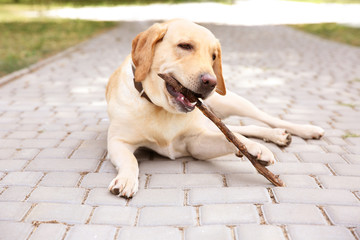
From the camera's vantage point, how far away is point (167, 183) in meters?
3.03

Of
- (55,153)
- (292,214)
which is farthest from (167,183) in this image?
(55,153)

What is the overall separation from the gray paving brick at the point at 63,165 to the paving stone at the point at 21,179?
11 centimetres

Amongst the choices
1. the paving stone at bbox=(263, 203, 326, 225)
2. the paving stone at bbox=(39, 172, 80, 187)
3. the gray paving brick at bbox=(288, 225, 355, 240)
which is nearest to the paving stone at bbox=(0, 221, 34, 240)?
the paving stone at bbox=(39, 172, 80, 187)

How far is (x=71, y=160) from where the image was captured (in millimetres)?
3486

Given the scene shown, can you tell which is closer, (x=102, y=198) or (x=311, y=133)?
(x=102, y=198)

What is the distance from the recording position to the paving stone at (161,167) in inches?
129

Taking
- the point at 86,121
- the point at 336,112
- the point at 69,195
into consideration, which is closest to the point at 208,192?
the point at 69,195

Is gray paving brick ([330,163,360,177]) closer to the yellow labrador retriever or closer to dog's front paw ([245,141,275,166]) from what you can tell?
the yellow labrador retriever

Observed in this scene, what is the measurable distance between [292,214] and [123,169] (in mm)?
1325

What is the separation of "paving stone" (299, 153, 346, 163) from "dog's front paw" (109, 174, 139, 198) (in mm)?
1681

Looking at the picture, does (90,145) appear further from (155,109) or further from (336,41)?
(336,41)

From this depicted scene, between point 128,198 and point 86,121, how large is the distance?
2161mm

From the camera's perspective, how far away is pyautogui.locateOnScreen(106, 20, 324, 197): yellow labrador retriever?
2955 mm

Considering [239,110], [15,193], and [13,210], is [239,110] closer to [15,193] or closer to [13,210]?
[15,193]
